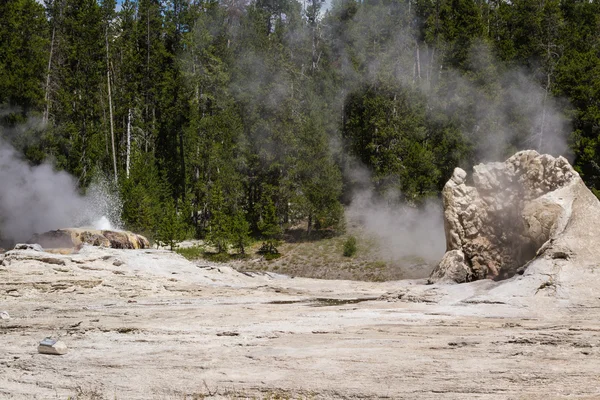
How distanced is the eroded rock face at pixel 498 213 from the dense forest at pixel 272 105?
808 inches

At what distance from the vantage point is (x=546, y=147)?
144 feet

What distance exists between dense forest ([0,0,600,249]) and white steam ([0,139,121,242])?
5.71 feet

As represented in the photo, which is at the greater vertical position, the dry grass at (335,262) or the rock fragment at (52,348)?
the rock fragment at (52,348)

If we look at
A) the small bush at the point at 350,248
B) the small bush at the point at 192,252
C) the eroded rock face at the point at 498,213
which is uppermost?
the eroded rock face at the point at 498,213

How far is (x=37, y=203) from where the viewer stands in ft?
109

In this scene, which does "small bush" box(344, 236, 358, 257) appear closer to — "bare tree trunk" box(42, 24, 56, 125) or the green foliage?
the green foliage

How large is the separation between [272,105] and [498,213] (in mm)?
31906

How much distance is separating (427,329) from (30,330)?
269 inches

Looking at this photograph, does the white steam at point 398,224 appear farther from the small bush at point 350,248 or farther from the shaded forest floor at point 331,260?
the small bush at point 350,248

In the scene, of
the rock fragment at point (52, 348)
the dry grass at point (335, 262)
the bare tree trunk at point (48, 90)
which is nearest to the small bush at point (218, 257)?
the dry grass at point (335, 262)

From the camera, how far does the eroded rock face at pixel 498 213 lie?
18.1 m

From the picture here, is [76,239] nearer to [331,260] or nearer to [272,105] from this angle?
[331,260]

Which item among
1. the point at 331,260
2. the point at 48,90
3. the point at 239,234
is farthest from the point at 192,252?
the point at 48,90

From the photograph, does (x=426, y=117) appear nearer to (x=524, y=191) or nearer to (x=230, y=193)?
(x=230, y=193)
